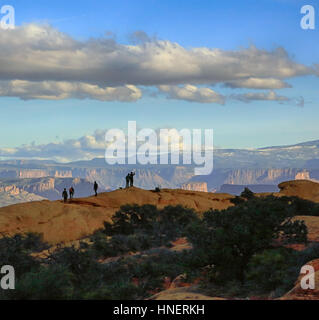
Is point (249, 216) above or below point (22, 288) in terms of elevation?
above

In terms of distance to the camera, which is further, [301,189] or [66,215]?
[301,189]

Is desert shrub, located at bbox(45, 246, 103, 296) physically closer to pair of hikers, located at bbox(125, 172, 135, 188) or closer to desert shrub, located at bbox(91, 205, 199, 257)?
desert shrub, located at bbox(91, 205, 199, 257)

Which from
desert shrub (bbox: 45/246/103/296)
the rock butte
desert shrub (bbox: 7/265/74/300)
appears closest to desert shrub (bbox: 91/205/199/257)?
the rock butte

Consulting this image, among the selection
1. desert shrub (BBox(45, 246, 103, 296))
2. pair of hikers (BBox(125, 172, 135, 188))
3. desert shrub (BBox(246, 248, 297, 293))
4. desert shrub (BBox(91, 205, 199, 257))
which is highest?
pair of hikers (BBox(125, 172, 135, 188))

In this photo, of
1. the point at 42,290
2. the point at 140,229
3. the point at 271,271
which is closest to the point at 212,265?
the point at 271,271

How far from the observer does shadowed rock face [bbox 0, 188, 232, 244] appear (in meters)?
52.6

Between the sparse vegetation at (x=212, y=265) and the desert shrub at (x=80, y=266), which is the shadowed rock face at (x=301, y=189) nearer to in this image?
the sparse vegetation at (x=212, y=265)

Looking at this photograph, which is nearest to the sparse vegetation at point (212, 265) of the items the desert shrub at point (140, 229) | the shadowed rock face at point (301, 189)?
the desert shrub at point (140, 229)

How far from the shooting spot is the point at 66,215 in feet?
182

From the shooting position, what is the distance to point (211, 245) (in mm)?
22203

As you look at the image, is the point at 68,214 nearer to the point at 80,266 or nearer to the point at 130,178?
the point at 130,178

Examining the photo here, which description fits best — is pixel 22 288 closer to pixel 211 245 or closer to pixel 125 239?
pixel 211 245
